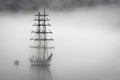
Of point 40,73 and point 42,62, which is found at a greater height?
point 42,62

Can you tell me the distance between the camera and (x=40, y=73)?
1855 centimetres

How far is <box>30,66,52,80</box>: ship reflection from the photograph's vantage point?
668 inches

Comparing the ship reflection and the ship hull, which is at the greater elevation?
the ship hull

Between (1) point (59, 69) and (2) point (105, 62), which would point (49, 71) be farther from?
(2) point (105, 62)

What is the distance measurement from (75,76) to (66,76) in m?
0.40

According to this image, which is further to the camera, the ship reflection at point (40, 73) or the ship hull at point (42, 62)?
the ship hull at point (42, 62)

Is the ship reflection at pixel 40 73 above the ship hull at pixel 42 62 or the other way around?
the other way around

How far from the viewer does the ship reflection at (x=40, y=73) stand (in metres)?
17.0

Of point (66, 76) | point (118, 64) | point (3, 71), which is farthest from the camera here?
point (118, 64)

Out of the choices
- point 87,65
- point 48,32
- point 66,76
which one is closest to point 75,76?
point 66,76

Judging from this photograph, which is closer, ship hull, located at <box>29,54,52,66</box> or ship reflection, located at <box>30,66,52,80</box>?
ship reflection, located at <box>30,66,52,80</box>

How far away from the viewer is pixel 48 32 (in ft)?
69.3

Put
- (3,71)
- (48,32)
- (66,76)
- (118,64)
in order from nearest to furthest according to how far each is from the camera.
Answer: (66,76) < (3,71) < (118,64) < (48,32)

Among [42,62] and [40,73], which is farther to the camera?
[42,62]
